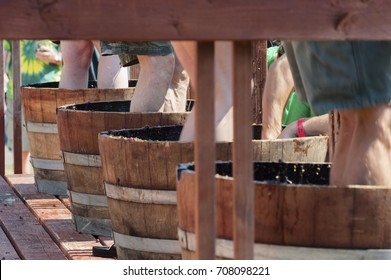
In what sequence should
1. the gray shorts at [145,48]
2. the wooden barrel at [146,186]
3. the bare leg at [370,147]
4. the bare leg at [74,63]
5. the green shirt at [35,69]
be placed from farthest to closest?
the green shirt at [35,69]
the bare leg at [74,63]
the gray shorts at [145,48]
the wooden barrel at [146,186]
the bare leg at [370,147]

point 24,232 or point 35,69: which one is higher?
point 35,69

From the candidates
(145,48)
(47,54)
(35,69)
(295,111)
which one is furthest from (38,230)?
(35,69)

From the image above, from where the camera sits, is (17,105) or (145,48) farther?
(17,105)

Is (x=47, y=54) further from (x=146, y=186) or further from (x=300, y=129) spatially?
(x=146, y=186)

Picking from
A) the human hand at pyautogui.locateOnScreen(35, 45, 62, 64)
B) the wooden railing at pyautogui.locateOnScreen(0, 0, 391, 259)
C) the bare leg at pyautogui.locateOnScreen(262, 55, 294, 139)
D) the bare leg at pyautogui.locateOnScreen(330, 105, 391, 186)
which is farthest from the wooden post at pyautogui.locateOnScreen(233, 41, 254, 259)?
the human hand at pyautogui.locateOnScreen(35, 45, 62, 64)

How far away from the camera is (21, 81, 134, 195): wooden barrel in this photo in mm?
5930

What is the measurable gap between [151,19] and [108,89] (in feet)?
11.4

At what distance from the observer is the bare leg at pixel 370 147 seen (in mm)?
2959

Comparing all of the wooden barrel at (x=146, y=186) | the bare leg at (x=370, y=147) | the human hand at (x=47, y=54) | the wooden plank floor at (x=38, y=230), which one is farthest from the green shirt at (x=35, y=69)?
the bare leg at (x=370, y=147)

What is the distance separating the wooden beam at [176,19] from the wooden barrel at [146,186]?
133 centimetres

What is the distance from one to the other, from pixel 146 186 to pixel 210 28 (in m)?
1.52

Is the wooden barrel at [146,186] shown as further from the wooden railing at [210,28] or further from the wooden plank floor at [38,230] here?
the wooden railing at [210,28]

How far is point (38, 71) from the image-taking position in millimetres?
10234

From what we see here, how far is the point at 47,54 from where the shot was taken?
9969 millimetres
